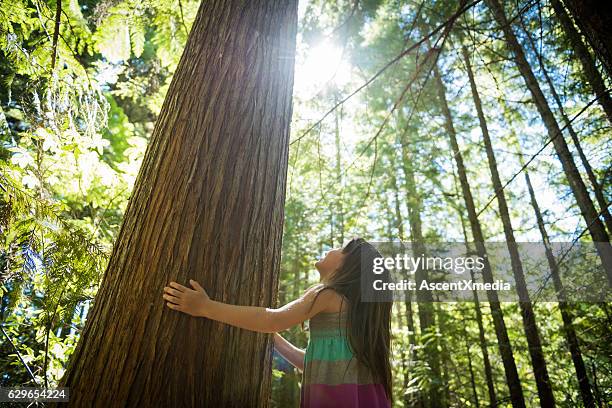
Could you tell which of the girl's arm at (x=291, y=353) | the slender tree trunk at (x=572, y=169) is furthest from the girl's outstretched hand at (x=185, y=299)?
the slender tree trunk at (x=572, y=169)

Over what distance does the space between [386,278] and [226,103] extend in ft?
4.89

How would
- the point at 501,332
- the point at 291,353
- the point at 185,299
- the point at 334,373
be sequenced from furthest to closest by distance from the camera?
1. the point at 501,332
2. the point at 291,353
3. the point at 334,373
4. the point at 185,299

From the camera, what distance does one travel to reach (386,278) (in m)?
2.31

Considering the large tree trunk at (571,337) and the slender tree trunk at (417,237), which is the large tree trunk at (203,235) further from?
the slender tree trunk at (417,237)

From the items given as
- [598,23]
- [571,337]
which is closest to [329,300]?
[598,23]

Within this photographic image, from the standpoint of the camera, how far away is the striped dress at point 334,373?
5.78 feet

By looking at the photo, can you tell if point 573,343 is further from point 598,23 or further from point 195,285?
point 195,285

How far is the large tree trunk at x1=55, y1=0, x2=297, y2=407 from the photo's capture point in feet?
3.74

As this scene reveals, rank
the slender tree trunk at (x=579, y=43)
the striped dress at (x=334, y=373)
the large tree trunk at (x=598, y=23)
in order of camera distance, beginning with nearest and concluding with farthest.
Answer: the large tree trunk at (x=598, y=23), the striped dress at (x=334, y=373), the slender tree trunk at (x=579, y=43)

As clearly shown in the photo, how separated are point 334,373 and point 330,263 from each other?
658 millimetres

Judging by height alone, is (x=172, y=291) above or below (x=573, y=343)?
below

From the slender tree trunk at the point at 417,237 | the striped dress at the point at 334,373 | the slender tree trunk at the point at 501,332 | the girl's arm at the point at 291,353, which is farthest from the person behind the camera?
the slender tree trunk at the point at 417,237

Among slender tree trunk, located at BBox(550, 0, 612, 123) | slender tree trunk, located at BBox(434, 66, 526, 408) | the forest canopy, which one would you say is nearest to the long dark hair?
the forest canopy

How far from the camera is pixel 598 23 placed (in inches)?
59.6
